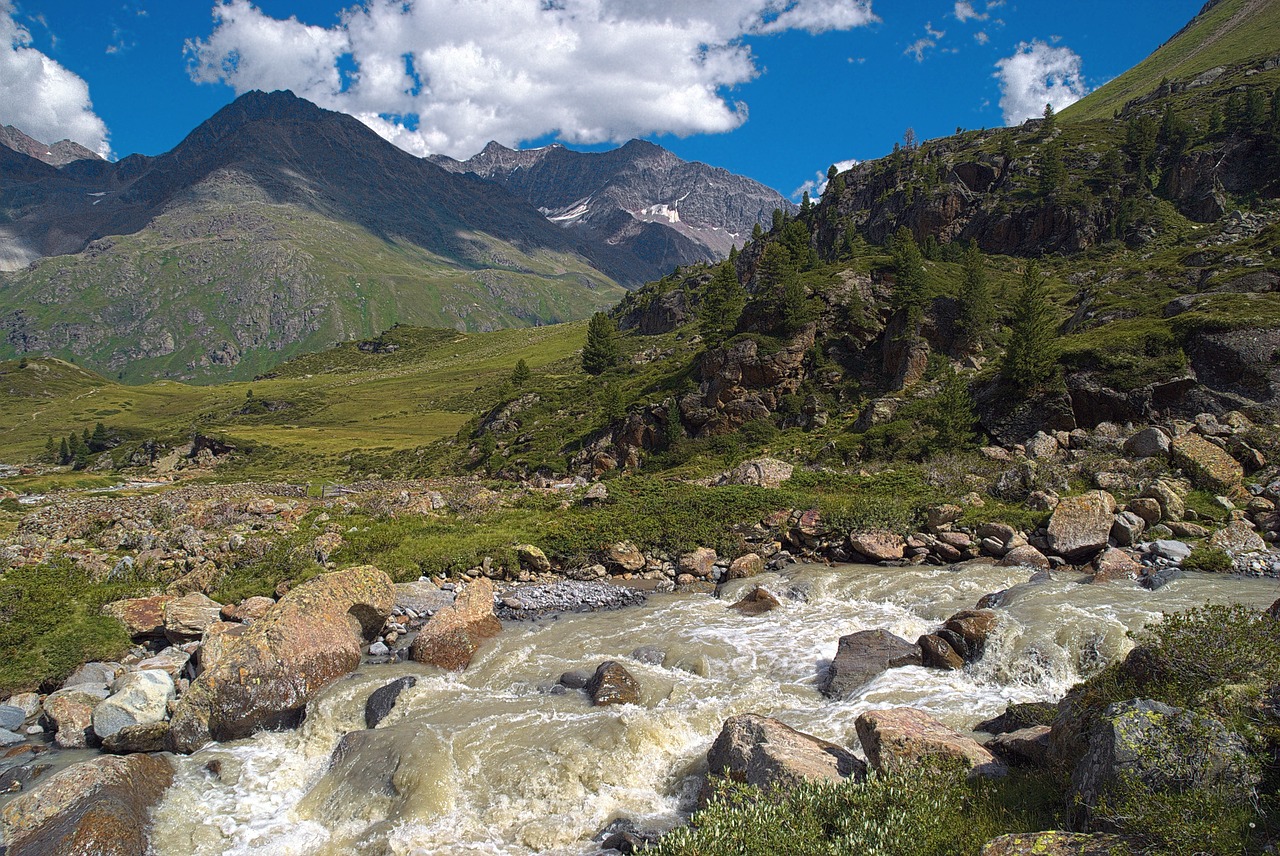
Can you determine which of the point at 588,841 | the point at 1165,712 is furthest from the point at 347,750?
the point at 1165,712

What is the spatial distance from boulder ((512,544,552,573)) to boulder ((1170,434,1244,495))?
28282mm

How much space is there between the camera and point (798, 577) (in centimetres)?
2481

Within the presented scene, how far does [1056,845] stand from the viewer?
259 inches

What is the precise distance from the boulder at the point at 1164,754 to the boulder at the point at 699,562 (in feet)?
64.3

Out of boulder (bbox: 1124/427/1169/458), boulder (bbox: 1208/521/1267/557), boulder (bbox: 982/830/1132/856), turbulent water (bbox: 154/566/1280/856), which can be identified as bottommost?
turbulent water (bbox: 154/566/1280/856)

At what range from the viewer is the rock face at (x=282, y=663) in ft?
48.7

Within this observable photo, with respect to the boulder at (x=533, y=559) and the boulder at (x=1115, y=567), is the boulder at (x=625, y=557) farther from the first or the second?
the boulder at (x=1115, y=567)

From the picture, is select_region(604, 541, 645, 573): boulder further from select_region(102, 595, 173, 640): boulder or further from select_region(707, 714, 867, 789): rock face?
select_region(102, 595, 173, 640): boulder

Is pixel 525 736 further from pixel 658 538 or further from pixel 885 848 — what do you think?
pixel 658 538

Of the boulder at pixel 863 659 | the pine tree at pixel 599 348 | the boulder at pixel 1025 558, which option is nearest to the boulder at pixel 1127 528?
the boulder at pixel 1025 558

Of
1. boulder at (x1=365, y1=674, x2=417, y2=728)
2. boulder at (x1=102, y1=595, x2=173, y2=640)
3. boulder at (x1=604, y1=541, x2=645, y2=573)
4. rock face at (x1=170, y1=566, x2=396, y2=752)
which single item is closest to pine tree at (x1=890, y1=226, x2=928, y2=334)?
boulder at (x1=604, y1=541, x2=645, y2=573)

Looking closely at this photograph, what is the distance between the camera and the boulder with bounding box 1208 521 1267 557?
21484 millimetres

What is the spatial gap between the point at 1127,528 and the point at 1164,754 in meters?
20.2

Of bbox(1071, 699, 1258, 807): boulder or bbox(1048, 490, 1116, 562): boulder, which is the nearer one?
bbox(1071, 699, 1258, 807): boulder
